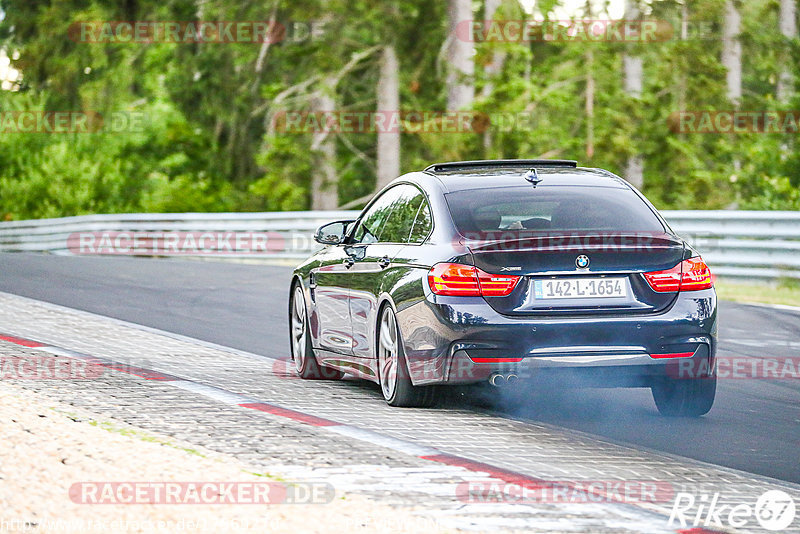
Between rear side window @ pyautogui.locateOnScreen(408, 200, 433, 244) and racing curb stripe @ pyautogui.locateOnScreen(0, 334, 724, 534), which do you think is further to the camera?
rear side window @ pyautogui.locateOnScreen(408, 200, 433, 244)

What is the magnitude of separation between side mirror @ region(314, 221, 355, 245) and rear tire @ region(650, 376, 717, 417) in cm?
249

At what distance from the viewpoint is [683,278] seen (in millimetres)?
8406

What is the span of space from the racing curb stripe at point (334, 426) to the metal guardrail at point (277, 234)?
990 cm

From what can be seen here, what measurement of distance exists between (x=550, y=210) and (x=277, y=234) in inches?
772

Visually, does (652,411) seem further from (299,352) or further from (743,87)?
(743,87)

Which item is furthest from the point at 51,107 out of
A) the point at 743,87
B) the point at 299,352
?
the point at 299,352

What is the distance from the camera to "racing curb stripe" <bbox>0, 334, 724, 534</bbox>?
660cm

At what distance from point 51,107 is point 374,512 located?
48.1 m

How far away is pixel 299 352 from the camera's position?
433 inches
